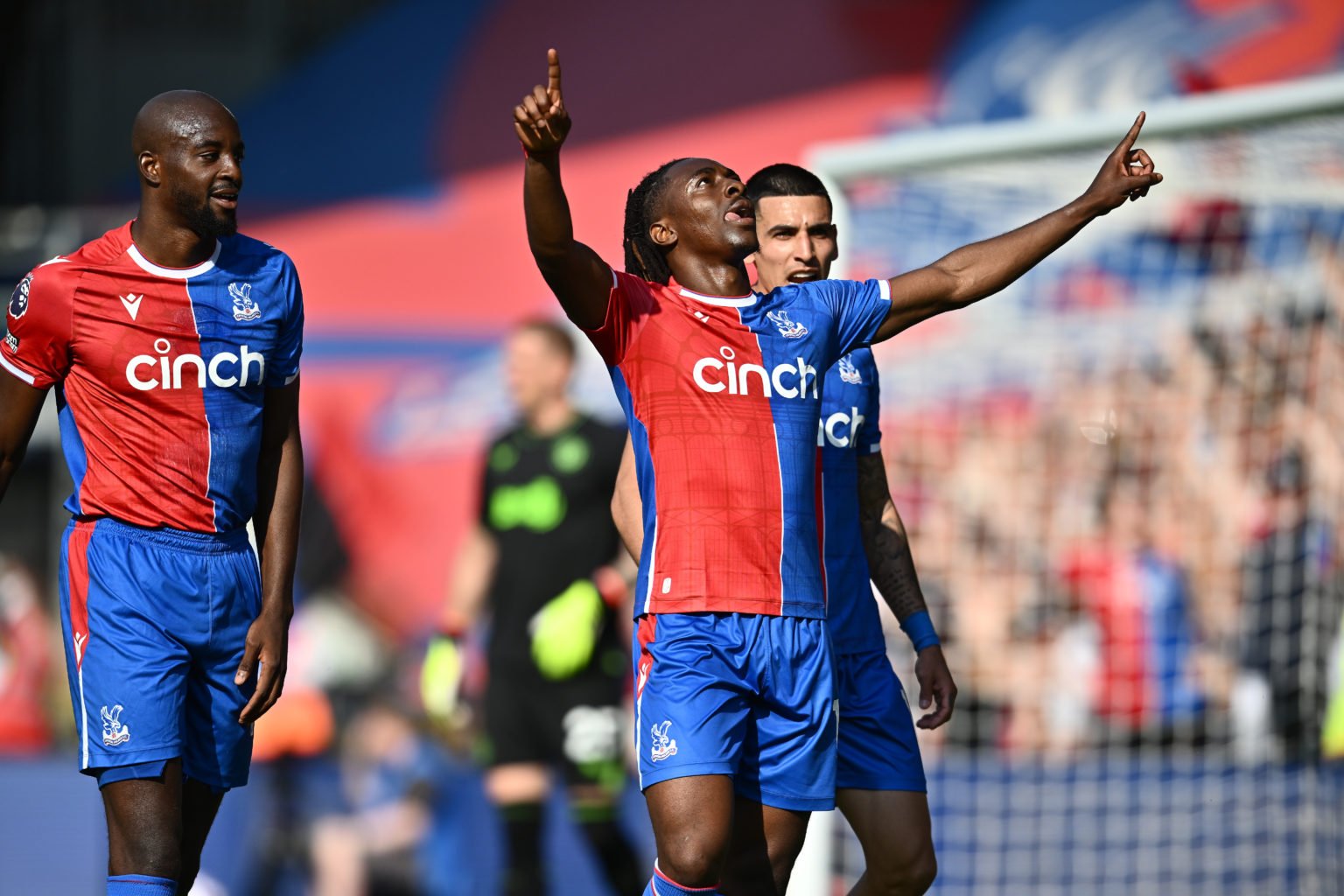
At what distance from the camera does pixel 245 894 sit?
8.44m

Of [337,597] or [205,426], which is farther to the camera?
[337,597]

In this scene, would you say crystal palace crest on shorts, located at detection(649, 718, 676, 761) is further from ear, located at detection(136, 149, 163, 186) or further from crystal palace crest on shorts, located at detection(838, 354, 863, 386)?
ear, located at detection(136, 149, 163, 186)

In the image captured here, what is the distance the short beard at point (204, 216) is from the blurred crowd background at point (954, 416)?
3.19m

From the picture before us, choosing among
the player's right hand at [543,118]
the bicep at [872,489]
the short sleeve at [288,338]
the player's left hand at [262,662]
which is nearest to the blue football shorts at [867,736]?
the bicep at [872,489]

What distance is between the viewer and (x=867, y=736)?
442 centimetres

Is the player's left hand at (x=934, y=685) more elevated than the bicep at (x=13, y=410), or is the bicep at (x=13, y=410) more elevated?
the bicep at (x=13, y=410)

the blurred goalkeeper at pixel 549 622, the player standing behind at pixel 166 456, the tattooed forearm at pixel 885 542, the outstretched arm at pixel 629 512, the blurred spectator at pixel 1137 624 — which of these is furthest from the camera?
the blurred spectator at pixel 1137 624

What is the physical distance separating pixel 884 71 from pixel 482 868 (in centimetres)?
552

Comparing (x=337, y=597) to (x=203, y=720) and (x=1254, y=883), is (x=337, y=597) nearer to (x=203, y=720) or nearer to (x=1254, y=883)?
(x=1254, y=883)

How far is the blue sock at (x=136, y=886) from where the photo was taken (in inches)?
139

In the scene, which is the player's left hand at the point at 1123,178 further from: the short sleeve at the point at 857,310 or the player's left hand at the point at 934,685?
the player's left hand at the point at 934,685

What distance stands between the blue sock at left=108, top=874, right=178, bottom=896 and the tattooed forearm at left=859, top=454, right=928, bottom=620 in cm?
205

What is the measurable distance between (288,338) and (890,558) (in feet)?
5.81

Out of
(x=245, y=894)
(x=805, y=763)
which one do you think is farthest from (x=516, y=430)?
(x=805, y=763)
